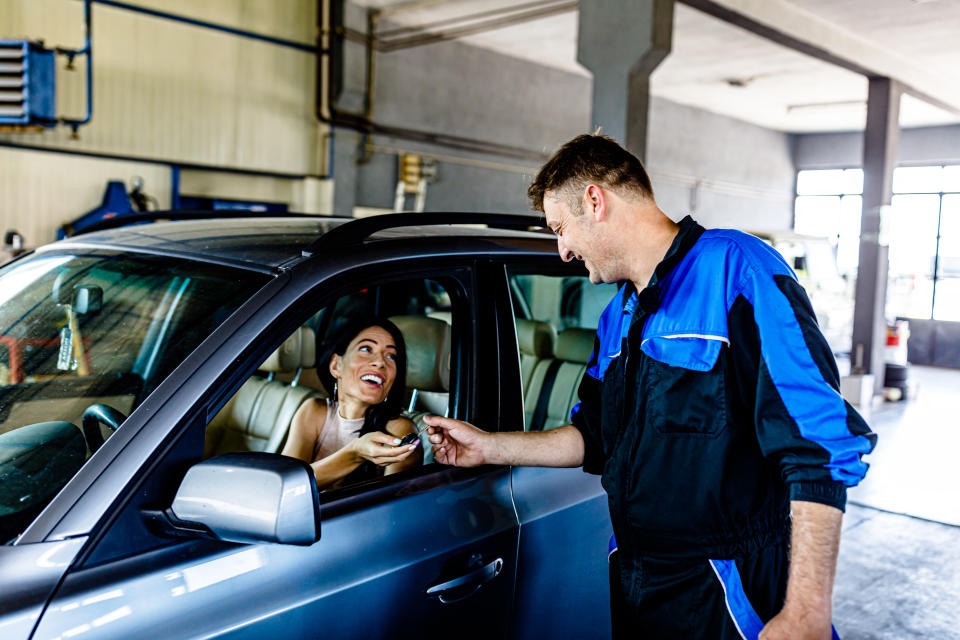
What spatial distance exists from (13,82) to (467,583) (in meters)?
7.78

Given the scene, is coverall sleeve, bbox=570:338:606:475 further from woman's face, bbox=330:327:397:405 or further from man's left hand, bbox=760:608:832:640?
man's left hand, bbox=760:608:832:640

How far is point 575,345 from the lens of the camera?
3.11 meters

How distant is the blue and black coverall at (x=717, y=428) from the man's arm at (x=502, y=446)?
0.94 feet

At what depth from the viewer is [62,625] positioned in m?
1.31

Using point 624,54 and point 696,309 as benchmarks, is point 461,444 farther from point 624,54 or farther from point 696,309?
point 624,54

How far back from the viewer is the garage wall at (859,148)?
1775cm

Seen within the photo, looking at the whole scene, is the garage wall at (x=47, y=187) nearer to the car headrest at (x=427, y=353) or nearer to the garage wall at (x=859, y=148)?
the car headrest at (x=427, y=353)

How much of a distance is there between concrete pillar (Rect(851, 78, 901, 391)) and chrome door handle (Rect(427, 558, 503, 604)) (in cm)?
1005

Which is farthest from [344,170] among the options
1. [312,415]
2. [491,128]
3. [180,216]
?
[312,415]

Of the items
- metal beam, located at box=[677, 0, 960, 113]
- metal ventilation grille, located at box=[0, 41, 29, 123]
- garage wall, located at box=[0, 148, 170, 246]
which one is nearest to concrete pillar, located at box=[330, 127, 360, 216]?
garage wall, located at box=[0, 148, 170, 246]

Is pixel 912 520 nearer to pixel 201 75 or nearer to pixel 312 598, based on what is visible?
pixel 312 598

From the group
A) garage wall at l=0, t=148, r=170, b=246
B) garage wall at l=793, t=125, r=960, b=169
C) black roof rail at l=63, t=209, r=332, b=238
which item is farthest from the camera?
garage wall at l=793, t=125, r=960, b=169

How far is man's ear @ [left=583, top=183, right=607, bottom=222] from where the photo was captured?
5.57ft

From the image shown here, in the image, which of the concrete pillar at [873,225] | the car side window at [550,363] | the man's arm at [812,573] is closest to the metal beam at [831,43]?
the concrete pillar at [873,225]
